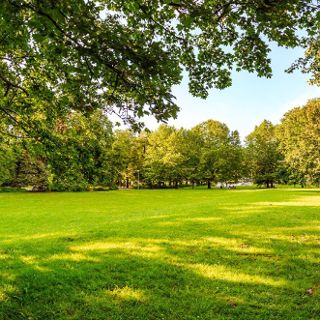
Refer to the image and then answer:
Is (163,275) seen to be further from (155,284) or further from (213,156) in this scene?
(213,156)

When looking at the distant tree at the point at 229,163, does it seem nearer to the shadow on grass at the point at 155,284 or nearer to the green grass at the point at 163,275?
the green grass at the point at 163,275

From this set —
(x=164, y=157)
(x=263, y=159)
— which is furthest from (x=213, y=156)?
(x=263, y=159)

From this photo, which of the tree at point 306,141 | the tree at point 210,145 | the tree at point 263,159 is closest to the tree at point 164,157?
the tree at point 210,145

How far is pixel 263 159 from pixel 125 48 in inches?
3491

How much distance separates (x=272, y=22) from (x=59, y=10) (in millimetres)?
4631

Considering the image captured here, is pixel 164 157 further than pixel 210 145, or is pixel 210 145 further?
pixel 210 145

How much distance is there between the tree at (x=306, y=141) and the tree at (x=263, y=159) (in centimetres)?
2522

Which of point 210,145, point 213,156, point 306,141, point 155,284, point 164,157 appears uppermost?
point 210,145

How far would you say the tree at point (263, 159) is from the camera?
294ft

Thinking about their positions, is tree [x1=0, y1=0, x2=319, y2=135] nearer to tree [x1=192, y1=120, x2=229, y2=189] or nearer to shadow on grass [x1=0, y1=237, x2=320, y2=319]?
shadow on grass [x1=0, y1=237, x2=320, y2=319]

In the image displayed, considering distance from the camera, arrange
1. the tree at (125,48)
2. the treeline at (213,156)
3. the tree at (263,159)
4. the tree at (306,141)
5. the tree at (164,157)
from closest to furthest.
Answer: the tree at (125,48) → the tree at (306,141) → the treeline at (213,156) → the tree at (164,157) → the tree at (263,159)

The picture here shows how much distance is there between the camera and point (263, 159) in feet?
295

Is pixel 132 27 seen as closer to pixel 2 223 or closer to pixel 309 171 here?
pixel 2 223

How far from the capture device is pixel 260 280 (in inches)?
336
